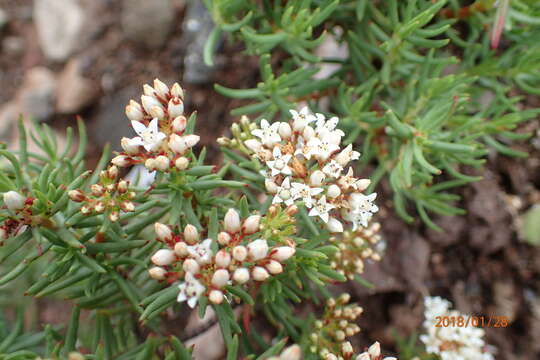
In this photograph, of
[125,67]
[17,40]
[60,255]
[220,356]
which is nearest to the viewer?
[60,255]

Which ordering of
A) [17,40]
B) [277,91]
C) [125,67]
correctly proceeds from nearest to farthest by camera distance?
[277,91]
[125,67]
[17,40]

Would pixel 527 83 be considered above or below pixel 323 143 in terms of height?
below

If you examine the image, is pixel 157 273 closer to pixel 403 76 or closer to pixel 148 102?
pixel 148 102

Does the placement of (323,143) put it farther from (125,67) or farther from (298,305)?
(125,67)

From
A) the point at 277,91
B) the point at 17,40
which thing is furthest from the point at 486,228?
the point at 17,40

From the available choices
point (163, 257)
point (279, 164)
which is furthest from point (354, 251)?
point (163, 257)

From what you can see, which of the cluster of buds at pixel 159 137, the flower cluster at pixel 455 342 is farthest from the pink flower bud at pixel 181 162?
the flower cluster at pixel 455 342
